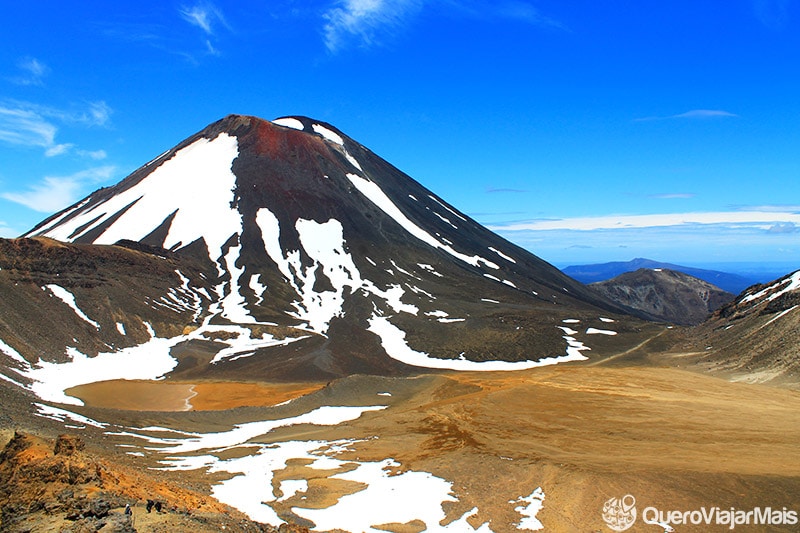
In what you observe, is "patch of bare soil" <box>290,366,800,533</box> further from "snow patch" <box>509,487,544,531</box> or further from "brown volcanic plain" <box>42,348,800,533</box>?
"snow patch" <box>509,487,544,531</box>

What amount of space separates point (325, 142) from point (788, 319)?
116 m

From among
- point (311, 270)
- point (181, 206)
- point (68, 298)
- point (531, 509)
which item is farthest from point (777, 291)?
point (181, 206)

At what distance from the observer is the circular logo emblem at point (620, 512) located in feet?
69.0

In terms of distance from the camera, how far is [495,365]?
65.4m

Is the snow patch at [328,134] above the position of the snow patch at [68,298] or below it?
above

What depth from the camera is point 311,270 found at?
97312 mm

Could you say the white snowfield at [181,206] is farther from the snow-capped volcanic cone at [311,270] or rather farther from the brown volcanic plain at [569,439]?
the brown volcanic plain at [569,439]

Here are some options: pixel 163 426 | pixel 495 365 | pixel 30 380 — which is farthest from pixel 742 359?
pixel 30 380

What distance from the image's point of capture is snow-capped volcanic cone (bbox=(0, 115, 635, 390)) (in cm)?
6638

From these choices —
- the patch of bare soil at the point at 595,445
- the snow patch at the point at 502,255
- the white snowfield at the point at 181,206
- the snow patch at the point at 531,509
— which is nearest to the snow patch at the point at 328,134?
the white snowfield at the point at 181,206

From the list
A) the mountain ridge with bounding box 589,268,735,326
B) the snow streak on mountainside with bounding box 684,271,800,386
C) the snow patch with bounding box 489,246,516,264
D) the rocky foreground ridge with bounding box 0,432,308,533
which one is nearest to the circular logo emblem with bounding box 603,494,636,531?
the rocky foreground ridge with bounding box 0,432,308,533

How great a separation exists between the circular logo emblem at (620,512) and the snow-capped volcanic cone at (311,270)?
39388mm

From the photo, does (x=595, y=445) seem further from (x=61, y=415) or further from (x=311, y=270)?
(x=311, y=270)

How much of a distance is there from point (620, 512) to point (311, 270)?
80208 mm
